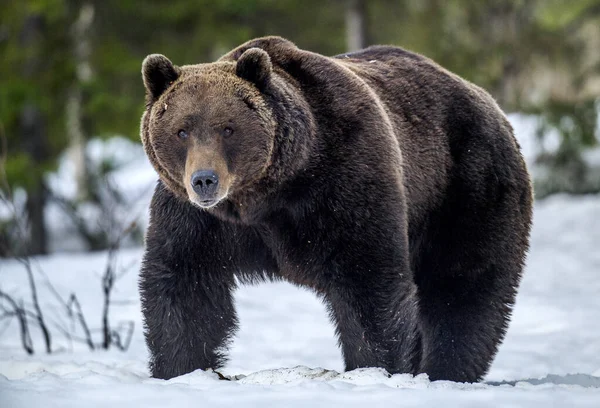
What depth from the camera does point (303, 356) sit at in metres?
6.80

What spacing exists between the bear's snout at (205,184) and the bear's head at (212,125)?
13 mm

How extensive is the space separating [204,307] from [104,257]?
24.5 ft

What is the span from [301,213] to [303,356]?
2.52m

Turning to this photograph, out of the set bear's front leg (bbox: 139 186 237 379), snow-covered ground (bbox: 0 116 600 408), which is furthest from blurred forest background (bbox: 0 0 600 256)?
bear's front leg (bbox: 139 186 237 379)

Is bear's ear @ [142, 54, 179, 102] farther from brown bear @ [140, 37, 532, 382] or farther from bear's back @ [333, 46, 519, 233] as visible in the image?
bear's back @ [333, 46, 519, 233]

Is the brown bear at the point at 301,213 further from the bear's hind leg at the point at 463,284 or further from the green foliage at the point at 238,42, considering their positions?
the green foliage at the point at 238,42

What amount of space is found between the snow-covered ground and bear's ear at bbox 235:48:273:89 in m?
1.54

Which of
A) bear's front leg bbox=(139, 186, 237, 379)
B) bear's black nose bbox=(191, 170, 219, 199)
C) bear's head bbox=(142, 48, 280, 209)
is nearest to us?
bear's black nose bbox=(191, 170, 219, 199)

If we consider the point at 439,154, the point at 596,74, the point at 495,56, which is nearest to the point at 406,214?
the point at 439,154

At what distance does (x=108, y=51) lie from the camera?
14562 mm

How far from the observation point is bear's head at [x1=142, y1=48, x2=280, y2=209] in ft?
14.1

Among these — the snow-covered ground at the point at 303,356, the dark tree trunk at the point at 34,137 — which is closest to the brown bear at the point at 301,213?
the snow-covered ground at the point at 303,356

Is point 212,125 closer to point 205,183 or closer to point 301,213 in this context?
point 205,183

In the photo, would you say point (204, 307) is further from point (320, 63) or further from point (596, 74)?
point (596, 74)
